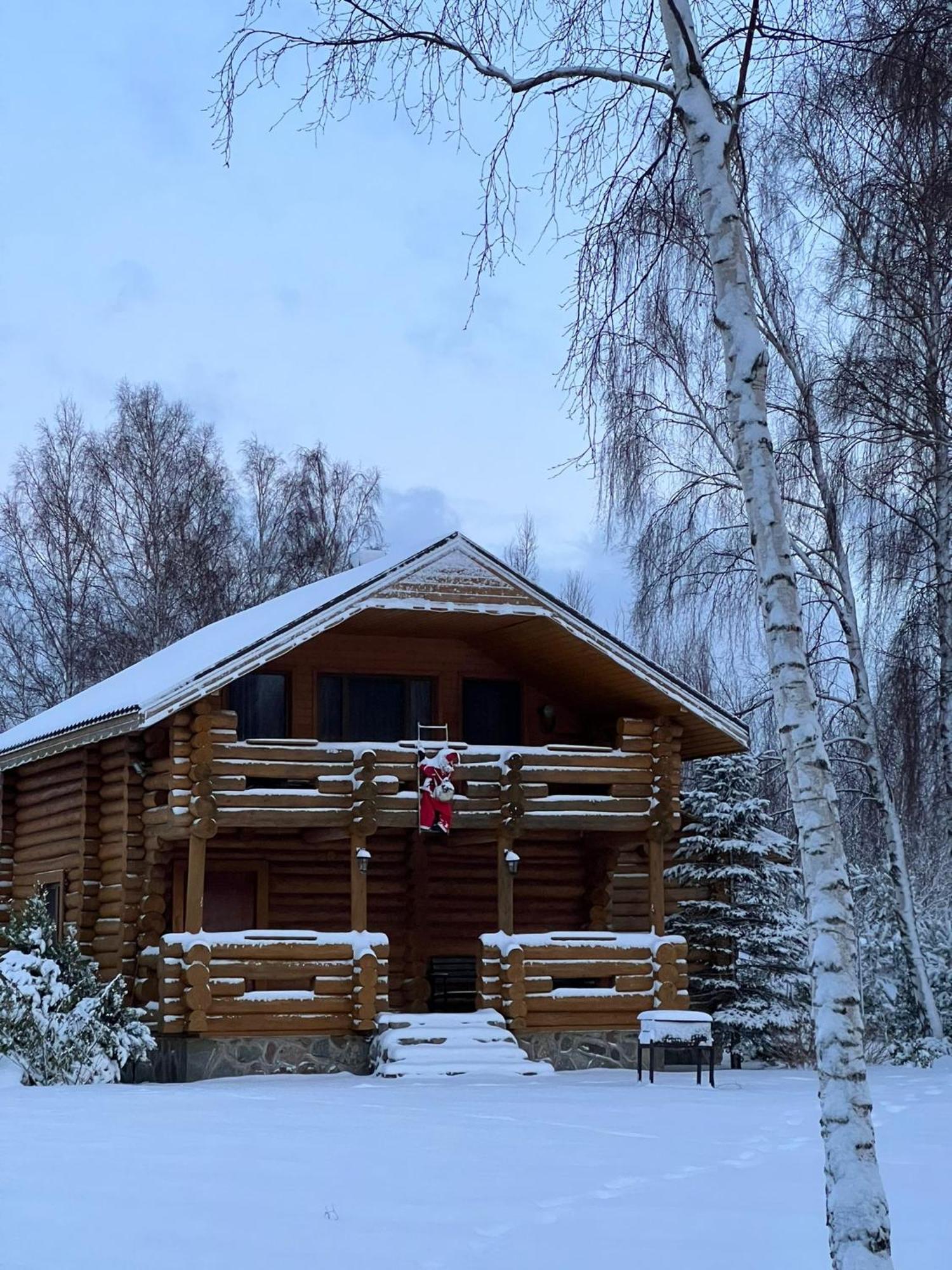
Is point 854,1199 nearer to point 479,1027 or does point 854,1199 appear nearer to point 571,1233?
point 571,1233

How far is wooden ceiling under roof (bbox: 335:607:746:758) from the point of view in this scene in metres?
22.2

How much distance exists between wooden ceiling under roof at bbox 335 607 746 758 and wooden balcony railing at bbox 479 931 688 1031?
3004mm

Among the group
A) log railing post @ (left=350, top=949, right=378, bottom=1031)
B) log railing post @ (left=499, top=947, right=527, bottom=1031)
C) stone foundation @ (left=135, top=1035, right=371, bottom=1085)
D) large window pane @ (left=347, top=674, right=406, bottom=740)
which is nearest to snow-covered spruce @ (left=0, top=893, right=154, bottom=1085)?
Result: stone foundation @ (left=135, top=1035, right=371, bottom=1085)

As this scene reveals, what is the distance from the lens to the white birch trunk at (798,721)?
7621 millimetres

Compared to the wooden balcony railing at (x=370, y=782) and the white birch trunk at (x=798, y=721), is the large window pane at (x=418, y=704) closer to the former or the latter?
the wooden balcony railing at (x=370, y=782)

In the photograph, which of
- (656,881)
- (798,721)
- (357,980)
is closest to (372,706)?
(357,980)

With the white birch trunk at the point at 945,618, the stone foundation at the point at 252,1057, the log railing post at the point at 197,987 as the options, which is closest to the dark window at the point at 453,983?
the stone foundation at the point at 252,1057

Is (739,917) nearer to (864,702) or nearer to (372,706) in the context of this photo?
(864,702)

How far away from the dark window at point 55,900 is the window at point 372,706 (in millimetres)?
4357

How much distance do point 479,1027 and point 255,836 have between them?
4.33m

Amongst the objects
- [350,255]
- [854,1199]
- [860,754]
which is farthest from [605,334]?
[860,754]

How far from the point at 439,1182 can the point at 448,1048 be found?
934 cm

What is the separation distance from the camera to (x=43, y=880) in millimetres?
24203

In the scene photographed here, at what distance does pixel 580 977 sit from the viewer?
2148 cm
